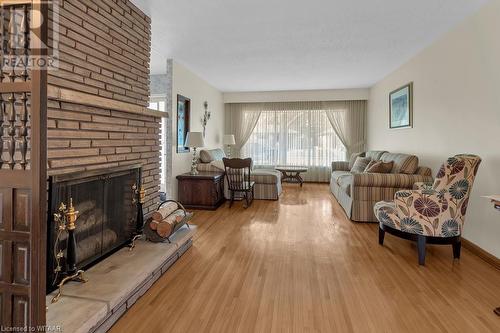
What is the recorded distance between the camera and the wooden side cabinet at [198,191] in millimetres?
4715

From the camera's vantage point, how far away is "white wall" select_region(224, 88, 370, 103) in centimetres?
714

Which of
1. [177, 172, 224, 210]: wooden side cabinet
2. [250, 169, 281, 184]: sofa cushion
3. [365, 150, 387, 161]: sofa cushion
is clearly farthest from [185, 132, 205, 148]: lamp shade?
[365, 150, 387, 161]: sofa cushion

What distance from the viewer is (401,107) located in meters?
4.94

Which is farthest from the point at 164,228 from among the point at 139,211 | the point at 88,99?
the point at 88,99

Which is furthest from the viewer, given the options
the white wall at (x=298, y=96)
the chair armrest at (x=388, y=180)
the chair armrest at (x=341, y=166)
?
the white wall at (x=298, y=96)

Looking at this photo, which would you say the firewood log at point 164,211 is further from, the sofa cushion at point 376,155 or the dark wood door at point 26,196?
the sofa cushion at point 376,155

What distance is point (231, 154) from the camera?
8016 mm

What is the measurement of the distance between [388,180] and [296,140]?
4.07 m

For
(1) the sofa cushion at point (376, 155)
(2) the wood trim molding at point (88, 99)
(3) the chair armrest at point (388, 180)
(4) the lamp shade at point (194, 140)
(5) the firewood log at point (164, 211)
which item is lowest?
(5) the firewood log at point (164, 211)

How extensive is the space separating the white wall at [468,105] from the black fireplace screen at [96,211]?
3.56 metres

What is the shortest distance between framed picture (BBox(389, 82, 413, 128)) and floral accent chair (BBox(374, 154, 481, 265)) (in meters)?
2.30

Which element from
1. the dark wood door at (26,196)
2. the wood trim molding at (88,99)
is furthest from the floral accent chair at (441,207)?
the dark wood door at (26,196)

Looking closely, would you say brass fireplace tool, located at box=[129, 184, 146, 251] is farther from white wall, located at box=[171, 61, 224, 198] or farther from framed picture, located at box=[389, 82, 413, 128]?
framed picture, located at box=[389, 82, 413, 128]

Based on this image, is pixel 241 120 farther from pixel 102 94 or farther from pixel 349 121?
pixel 102 94
